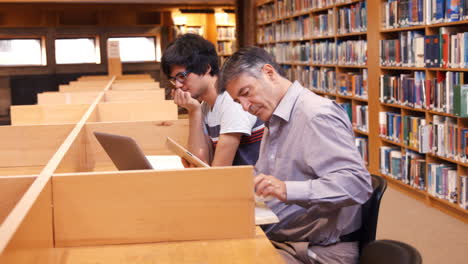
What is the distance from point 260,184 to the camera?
173 centimetres

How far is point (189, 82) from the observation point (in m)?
2.78

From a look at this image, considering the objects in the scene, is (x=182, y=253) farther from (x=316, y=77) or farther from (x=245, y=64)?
(x=316, y=77)

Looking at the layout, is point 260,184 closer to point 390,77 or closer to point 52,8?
point 390,77

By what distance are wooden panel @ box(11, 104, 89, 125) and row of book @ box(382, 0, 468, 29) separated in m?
2.56

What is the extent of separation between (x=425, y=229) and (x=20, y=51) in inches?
424

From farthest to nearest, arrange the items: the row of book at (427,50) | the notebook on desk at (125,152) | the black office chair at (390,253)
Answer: the row of book at (427,50) < the notebook on desk at (125,152) < the black office chair at (390,253)

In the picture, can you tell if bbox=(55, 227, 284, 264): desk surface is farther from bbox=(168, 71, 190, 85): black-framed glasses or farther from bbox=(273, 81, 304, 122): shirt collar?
bbox=(168, 71, 190, 85): black-framed glasses

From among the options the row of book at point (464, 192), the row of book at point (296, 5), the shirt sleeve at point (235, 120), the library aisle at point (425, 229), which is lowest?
the library aisle at point (425, 229)

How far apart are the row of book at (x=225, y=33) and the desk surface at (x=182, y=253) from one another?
36.8 ft

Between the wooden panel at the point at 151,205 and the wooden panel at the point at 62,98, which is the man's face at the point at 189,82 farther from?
the wooden panel at the point at 62,98

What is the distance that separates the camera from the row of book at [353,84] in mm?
5965

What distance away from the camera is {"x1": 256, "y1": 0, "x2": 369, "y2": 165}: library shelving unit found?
609 cm

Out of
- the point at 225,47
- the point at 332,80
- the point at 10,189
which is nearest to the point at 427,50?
the point at 332,80

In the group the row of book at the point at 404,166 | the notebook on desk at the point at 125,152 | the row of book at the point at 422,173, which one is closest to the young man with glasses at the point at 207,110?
the notebook on desk at the point at 125,152
